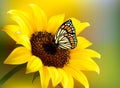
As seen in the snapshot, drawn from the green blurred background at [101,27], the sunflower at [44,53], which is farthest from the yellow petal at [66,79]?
the green blurred background at [101,27]

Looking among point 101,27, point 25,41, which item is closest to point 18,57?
point 25,41

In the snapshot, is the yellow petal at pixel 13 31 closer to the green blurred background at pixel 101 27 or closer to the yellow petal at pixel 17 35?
the yellow petal at pixel 17 35

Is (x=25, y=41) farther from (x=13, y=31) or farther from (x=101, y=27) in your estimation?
(x=101, y=27)

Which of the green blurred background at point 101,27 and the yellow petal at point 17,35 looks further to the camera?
the green blurred background at point 101,27

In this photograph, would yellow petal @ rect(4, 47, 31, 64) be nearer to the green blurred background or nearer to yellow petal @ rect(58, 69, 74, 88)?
yellow petal @ rect(58, 69, 74, 88)

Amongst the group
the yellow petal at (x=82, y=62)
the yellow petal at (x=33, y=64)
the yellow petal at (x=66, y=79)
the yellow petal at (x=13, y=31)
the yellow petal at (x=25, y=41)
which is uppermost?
the yellow petal at (x=13, y=31)

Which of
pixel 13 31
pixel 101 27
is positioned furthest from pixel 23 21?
pixel 101 27

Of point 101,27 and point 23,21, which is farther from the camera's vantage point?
point 101,27

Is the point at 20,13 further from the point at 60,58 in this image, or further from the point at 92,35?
the point at 92,35
